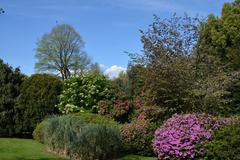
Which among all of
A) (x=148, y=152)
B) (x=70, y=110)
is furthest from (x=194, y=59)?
(x=70, y=110)

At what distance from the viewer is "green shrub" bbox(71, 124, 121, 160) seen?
518 inches

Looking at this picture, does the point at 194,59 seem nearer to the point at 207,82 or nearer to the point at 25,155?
the point at 207,82

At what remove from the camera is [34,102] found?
780 inches

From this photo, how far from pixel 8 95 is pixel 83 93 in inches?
137

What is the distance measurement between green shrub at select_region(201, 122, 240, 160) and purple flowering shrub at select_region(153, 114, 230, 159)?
0.89 feet

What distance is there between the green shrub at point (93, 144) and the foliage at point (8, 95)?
740cm

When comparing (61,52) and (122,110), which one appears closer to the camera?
(122,110)

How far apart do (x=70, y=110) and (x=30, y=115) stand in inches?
72.6

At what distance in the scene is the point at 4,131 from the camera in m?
19.8

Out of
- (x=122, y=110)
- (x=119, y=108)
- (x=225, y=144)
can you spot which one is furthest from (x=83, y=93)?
(x=225, y=144)

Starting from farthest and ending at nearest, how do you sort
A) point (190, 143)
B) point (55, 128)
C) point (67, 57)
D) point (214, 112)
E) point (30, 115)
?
1. point (67, 57)
2. point (30, 115)
3. point (214, 112)
4. point (55, 128)
5. point (190, 143)

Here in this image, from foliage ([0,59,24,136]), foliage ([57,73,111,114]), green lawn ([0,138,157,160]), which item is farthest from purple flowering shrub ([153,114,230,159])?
foliage ([0,59,24,136])

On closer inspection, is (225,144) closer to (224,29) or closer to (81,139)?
(81,139)

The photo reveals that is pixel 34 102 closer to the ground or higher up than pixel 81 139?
higher up
